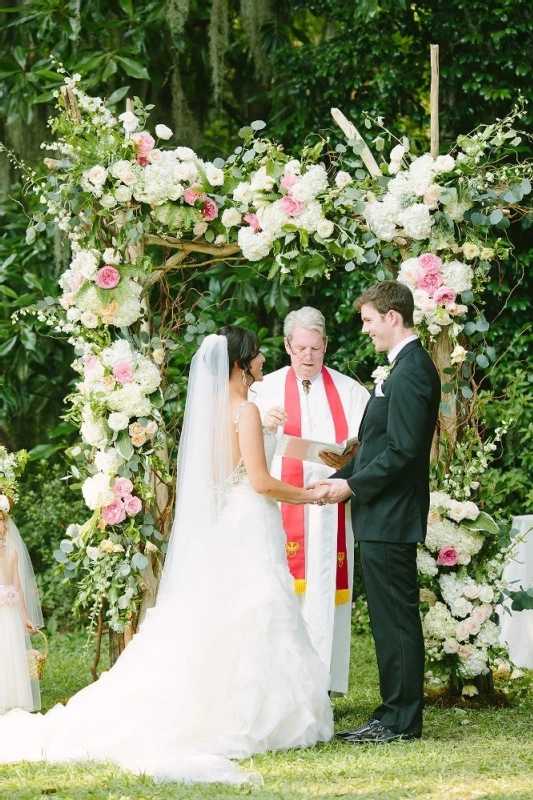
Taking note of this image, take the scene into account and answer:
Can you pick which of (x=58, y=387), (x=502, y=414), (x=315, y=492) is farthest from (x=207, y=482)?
(x=58, y=387)

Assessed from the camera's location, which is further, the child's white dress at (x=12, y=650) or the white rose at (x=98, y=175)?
the white rose at (x=98, y=175)

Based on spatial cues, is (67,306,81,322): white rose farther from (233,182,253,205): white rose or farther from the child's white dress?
the child's white dress

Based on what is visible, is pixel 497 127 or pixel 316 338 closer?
pixel 497 127

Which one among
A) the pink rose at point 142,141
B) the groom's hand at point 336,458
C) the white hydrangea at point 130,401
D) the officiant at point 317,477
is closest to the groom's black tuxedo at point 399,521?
the groom's hand at point 336,458

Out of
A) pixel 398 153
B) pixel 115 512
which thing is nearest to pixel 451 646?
pixel 115 512

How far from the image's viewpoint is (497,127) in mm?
4770

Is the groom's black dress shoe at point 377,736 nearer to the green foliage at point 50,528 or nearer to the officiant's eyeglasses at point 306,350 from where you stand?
the officiant's eyeglasses at point 306,350

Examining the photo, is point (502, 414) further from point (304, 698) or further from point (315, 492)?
point (304, 698)

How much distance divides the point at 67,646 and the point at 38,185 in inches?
150

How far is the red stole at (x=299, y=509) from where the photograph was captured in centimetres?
534

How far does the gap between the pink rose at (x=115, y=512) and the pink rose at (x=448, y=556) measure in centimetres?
147

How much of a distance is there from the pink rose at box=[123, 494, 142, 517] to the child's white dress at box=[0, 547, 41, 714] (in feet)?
1.82

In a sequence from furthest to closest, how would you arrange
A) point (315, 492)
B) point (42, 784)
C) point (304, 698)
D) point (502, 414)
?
point (502, 414) < point (315, 492) < point (304, 698) < point (42, 784)

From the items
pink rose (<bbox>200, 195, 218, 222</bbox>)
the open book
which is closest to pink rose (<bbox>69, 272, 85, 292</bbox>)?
pink rose (<bbox>200, 195, 218, 222</bbox>)
